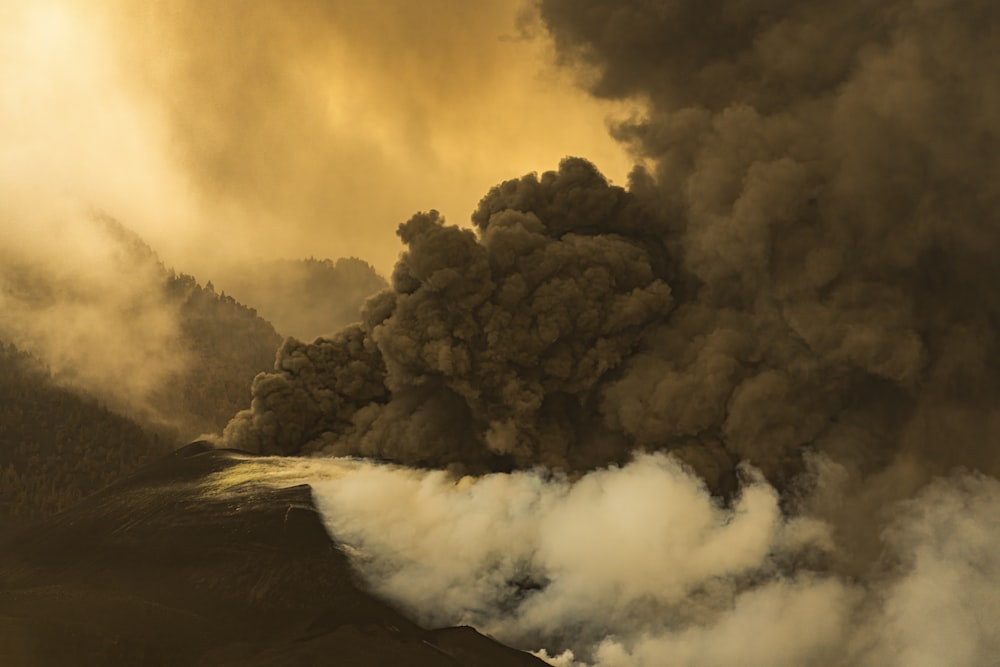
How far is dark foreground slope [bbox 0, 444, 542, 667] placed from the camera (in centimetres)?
1653

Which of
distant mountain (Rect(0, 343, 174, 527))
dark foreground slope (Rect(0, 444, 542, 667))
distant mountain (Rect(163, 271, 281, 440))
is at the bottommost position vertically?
dark foreground slope (Rect(0, 444, 542, 667))

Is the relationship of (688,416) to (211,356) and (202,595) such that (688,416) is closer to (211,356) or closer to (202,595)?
(202,595)

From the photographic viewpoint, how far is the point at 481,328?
25.5 meters

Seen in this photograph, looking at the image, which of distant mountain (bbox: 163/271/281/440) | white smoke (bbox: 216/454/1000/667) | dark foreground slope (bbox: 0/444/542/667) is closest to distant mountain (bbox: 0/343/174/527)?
distant mountain (bbox: 163/271/281/440)

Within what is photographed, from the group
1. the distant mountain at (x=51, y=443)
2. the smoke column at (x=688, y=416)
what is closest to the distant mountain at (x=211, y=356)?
the distant mountain at (x=51, y=443)

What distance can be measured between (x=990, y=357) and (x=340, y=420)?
69.2ft

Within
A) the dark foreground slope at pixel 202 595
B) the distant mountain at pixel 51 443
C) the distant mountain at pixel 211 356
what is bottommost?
the dark foreground slope at pixel 202 595

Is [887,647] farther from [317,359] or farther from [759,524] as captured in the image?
[317,359]

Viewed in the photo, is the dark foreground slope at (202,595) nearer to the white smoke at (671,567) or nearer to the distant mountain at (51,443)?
the white smoke at (671,567)

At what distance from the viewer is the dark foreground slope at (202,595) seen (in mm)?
16531

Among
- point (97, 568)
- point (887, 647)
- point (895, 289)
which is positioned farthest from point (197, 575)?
point (895, 289)

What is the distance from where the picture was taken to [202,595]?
19.3 meters

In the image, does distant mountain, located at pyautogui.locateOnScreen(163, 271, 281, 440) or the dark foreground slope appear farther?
→ distant mountain, located at pyautogui.locateOnScreen(163, 271, 281, 440)

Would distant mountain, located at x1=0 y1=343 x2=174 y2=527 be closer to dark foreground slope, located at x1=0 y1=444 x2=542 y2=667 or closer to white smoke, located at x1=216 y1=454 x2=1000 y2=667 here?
dark foreground slope, located at x1=0 y1=444 x2=542 y2=667
